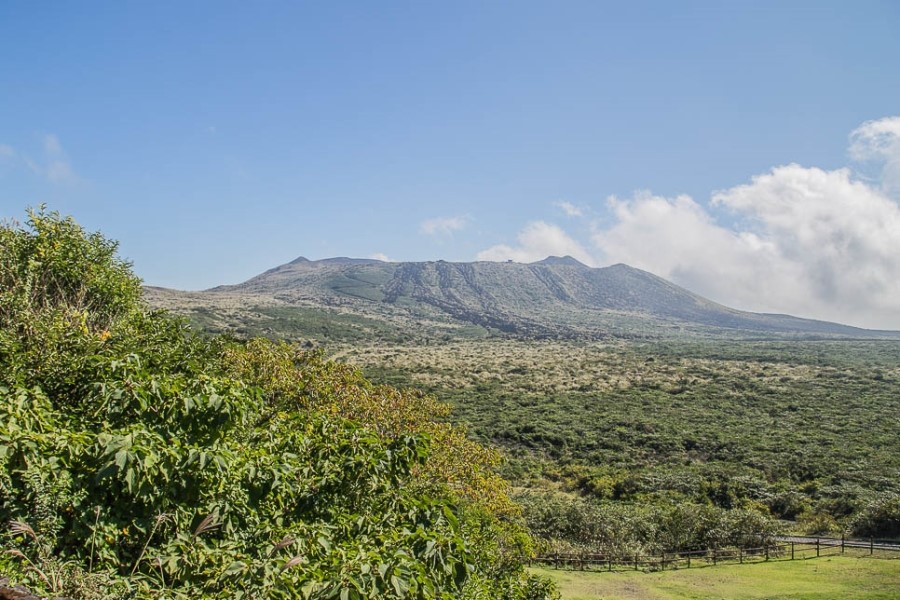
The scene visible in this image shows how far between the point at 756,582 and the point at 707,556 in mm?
4835

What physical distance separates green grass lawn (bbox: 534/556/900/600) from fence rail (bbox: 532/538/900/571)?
1.00 meters

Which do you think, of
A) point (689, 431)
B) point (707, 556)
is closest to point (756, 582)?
point (707, 556)

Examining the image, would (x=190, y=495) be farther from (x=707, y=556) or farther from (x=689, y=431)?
(x=689, y=431)

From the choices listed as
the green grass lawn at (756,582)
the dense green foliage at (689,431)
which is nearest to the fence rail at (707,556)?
the green grass lawn at (756,582)

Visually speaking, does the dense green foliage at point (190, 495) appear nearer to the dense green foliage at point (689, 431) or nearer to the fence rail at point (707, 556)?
the fence rail at point (707, 556)

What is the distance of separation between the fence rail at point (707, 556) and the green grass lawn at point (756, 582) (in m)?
1.00

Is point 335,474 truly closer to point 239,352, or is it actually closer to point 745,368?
point 239,352

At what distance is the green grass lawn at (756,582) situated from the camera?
18.4m

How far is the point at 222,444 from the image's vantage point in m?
5.73

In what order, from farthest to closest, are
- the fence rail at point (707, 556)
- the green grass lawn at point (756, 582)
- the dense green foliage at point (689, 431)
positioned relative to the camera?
the dense green foliage at point (689, 431) → the fence rail at point (707, 556) → the green grass lawn at point (756, 582)

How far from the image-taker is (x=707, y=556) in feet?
83.0

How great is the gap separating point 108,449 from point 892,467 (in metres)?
51.6

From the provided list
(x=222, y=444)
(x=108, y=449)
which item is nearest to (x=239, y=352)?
(x=222, y=444)

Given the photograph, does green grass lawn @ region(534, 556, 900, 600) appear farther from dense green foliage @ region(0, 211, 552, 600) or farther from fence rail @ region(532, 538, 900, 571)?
dense green foliage @ region(0, 211, 552, 600)
